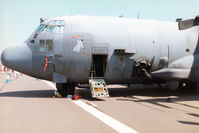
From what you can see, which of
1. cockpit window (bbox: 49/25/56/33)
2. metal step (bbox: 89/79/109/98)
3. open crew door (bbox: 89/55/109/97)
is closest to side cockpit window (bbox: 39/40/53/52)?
cockpit window (bbox: 49/25/56/33)

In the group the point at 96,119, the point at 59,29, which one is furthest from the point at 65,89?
the point at 96,119

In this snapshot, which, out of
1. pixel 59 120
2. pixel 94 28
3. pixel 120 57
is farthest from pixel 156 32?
pixel 59 120

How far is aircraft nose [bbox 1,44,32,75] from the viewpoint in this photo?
A: 12.0 m

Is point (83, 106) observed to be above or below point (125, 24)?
below

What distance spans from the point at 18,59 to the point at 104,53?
16.5 ft

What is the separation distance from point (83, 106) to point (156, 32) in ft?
23.2

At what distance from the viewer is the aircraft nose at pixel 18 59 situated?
12.0 m

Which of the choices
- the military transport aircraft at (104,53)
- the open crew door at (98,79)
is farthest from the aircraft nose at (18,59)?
the open crew door at (98,79)

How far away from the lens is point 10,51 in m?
12.2

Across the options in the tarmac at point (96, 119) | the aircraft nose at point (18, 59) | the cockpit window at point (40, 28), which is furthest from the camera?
the cockpit window at point (40, 28)

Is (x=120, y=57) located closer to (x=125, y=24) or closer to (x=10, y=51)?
(x=125, y=24)

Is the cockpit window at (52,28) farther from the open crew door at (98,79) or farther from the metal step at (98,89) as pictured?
the metal step at (98,89)

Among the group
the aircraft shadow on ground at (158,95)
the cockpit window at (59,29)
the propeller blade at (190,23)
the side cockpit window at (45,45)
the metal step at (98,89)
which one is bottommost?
the aircraft shadow on ground at (158,95)

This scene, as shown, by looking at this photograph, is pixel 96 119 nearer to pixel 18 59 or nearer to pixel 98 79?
pixel 98 79
